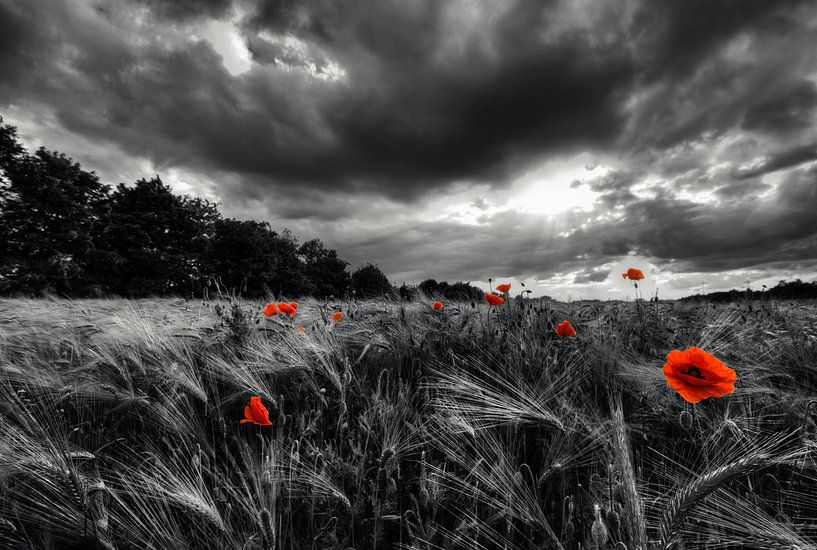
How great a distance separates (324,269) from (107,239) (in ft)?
68.6

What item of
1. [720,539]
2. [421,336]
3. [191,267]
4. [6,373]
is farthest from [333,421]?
[191,267]

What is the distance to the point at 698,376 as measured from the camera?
1.61 m

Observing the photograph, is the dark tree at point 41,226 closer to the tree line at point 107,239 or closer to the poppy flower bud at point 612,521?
the tree line at point 107,239

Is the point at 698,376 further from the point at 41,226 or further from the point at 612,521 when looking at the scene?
the point at 41,226

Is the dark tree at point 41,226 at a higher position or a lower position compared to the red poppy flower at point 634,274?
higher

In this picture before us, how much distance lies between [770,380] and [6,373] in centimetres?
574

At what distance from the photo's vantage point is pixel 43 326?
421 cm

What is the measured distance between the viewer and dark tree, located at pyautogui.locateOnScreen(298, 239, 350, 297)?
129ft

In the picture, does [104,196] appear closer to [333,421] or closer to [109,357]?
[109,357]

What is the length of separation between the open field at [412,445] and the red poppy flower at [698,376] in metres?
0.22

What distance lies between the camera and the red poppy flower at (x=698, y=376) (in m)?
1.42

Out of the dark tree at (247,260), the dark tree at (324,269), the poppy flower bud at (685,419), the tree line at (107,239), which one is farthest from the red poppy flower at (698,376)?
the dark tree at (324,269)

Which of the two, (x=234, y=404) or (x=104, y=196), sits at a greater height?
(x=104, y=196)

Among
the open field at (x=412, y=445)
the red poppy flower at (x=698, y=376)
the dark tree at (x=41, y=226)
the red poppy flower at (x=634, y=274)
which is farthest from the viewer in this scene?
A: the dark tree at (x=41, y=226)
